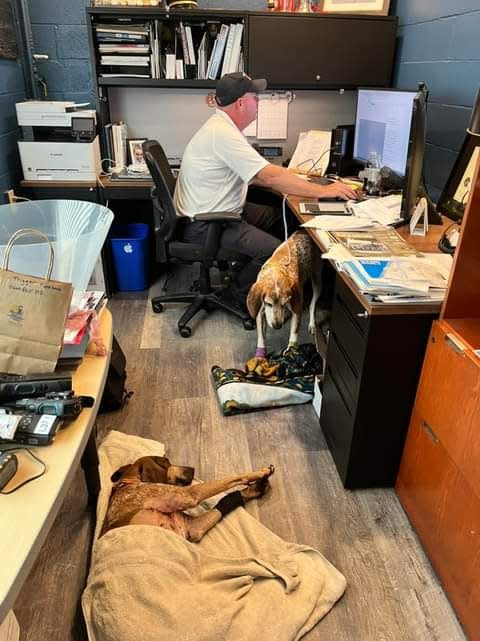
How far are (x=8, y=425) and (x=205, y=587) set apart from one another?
29.5 inches

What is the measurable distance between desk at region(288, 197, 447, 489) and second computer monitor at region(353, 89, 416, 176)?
0.71m

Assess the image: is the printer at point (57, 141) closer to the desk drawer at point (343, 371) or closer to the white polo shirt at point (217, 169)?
the white polo shirt at point (217, 169)

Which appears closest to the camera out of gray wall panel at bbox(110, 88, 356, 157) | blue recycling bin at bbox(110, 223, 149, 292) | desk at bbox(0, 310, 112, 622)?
desk at bbox(0, 310, 112, 622)

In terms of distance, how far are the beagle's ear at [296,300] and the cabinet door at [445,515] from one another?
82 cm

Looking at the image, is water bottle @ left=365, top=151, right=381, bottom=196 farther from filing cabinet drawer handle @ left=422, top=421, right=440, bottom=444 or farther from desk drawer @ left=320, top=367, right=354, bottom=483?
filing cabinet drawer handle @ left=422, top=421, right=440, bottom=444

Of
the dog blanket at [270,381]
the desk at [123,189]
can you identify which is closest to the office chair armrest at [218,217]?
the desk at [123,189]

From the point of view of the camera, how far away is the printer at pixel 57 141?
2939 mm

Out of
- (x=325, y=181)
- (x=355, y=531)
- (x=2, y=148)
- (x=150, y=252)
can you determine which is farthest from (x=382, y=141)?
(x=2, y=148)

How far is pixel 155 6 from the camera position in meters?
2.90

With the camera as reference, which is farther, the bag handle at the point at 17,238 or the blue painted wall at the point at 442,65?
the blue painted wall at the point at 442,65

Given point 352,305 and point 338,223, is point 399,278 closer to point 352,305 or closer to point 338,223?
point 352,305

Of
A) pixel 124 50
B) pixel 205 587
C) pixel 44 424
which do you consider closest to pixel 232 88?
pixel 124 50

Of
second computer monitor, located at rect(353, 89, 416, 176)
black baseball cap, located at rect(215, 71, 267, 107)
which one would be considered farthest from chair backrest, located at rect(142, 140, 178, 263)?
second computer monitor, located at rect(353, 89, 416, 176)

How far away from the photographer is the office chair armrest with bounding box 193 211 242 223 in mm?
2602
